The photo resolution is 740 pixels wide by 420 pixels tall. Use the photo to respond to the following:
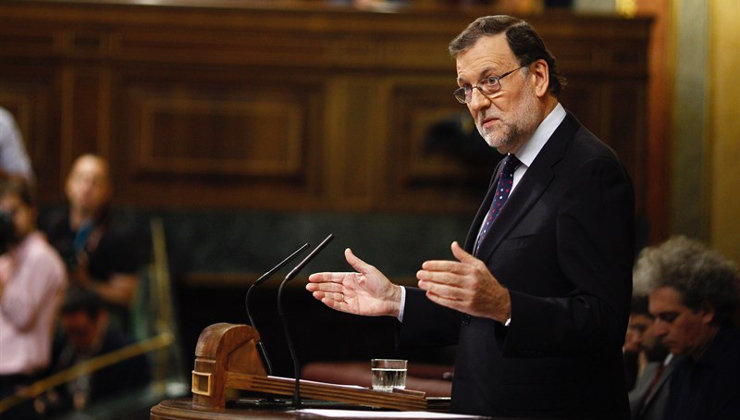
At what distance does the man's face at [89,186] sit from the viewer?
5.59m

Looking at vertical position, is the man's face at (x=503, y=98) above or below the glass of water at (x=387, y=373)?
above

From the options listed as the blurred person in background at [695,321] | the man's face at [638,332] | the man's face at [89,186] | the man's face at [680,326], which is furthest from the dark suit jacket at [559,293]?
the man's face at [89,186]

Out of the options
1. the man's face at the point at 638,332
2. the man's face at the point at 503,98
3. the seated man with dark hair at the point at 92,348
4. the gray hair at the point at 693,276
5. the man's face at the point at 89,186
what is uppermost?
the man's face at the point at 503,98

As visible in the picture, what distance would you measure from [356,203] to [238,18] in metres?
1.16

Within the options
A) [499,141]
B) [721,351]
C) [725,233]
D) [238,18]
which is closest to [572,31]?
[725,233]

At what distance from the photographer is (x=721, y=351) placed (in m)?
2.85

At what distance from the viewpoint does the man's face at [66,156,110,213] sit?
5586 mm

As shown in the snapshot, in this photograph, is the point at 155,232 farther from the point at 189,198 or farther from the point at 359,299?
the point at 359,299

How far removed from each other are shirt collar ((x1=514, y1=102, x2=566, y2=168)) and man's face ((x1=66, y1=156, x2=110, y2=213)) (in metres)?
3.68

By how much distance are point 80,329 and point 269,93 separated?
1673 mm

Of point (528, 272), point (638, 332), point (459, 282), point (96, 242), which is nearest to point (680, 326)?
point (638, 332)

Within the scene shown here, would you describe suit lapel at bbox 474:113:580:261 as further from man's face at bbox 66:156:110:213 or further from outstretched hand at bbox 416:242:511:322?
man's face at bbox 66:156:110:213

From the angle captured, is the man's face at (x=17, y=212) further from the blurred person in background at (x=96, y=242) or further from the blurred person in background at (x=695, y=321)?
the blurred person in background at (x=695, y=321)

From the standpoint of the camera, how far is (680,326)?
3053 millimetres
